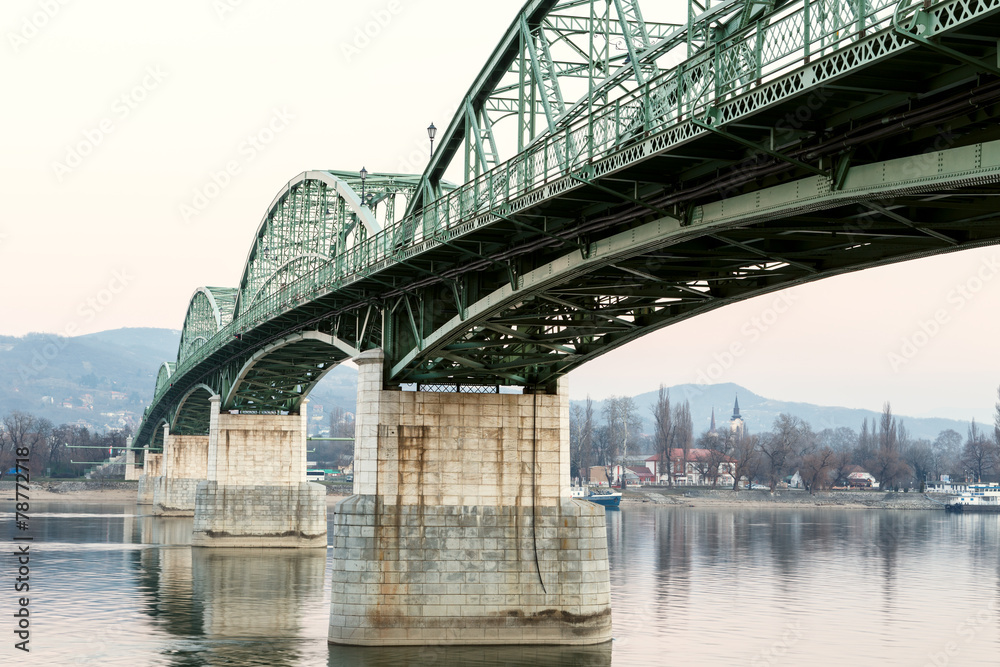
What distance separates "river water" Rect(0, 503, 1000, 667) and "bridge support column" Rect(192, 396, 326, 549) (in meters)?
2.11

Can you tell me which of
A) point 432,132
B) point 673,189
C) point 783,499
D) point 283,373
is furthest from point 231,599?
point 783,499

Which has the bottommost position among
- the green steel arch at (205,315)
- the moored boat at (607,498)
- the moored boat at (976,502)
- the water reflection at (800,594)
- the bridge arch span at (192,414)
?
the moored boat at (976,502)

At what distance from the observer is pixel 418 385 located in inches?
1350

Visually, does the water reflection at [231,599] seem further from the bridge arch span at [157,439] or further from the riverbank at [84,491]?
the riverbank at [84,491]

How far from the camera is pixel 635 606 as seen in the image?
39750 millimetres

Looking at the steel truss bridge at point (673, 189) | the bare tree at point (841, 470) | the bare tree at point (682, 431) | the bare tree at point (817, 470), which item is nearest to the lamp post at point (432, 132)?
the steel truss bridge at point (673, 189)

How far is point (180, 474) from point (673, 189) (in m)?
84.9

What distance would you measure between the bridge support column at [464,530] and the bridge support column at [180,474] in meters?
67.8

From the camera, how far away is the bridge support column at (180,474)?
96.7m

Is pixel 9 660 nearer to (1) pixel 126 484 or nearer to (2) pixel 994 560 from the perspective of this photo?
(2) pixel 994 560

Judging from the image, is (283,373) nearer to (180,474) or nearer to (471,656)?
(471,656)

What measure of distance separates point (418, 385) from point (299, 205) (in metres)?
33.0

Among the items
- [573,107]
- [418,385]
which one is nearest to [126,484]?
[418,385]

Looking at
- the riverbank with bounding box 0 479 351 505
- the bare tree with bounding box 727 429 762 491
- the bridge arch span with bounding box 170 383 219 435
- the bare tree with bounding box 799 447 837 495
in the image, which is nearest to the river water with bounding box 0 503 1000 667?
the bridge arch span with bounding box 170 383 219 435
